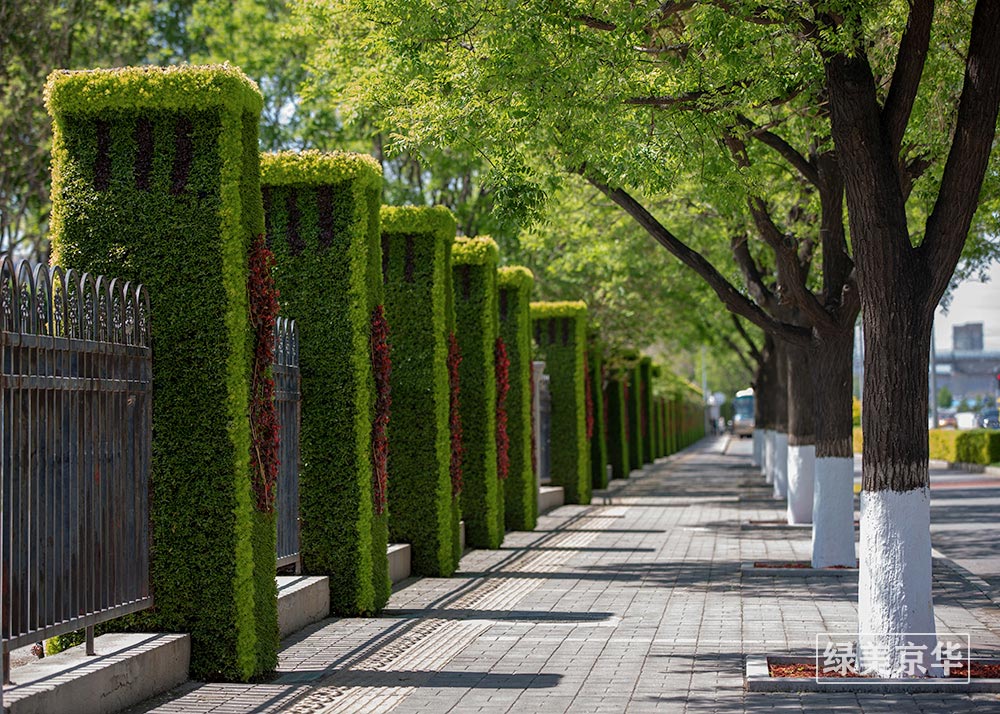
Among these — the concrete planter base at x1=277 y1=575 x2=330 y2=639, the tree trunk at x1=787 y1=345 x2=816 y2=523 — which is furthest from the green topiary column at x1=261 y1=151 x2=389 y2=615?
the tree trunk at x1=787 y1=345 x2=816 y2=523

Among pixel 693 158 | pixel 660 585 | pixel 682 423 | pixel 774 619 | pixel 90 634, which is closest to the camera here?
pixel 90 634

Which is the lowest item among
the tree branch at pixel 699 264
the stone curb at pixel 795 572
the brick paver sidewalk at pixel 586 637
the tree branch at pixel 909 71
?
the stone curb at pixel 795 572

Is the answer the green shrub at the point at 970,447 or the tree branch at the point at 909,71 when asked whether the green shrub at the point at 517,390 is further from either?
the green shrub at the point at 970,447

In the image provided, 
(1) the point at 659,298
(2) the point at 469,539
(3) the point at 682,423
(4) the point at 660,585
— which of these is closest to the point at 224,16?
(1) the point at 659,298

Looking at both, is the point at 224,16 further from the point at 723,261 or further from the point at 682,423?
the point at 682,423

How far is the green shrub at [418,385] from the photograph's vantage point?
15.9 m

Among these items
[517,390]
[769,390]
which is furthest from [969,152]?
[769,390]

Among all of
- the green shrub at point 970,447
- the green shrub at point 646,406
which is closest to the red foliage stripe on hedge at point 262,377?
the green shrub at point 646,406

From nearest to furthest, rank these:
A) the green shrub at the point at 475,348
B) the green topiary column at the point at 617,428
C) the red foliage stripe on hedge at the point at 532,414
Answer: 1. the green shrub at the point at 475,348
2. the red foliage stripe on hedge at the point at 532,414
3. the green topiary column at the point at 617,428

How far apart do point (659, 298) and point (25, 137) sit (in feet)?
48.4

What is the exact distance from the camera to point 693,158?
13.2m

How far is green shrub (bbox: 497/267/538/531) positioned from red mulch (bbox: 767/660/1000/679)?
12332mm

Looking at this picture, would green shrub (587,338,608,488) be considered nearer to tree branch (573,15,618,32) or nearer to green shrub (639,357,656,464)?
green shrub (639,357,656,464)

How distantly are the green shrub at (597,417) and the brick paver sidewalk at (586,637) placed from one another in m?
12.2
